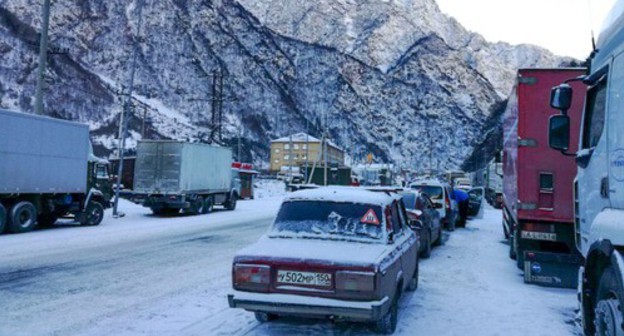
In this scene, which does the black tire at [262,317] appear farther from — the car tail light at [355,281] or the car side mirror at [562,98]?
the car side mirror at [562,98]

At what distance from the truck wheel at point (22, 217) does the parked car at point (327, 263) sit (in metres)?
11.9

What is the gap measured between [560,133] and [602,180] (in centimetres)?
104

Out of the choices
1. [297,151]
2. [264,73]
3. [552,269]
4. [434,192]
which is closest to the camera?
[552,269]

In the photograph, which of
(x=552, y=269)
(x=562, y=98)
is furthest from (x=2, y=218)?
(x=562, y=98)

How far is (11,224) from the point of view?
14.9 m

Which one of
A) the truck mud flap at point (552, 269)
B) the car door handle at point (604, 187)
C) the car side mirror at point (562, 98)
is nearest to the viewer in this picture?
the car door handle at point (604, 187)

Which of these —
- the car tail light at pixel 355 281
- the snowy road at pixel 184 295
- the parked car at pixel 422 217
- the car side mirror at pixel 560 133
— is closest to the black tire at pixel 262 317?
the snowy road at pixel 184 295

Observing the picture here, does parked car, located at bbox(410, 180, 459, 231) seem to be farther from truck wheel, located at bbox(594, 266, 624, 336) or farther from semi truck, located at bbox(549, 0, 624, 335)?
truck wheel, located at bbox(594, 266, 624, 336)

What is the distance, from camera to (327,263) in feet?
16.9

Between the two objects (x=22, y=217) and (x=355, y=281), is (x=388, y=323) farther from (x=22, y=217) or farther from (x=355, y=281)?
(x=22, y=217)

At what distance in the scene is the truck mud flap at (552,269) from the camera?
849cm

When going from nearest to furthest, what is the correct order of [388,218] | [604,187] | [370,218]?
[604,187] < [370,218] < [388,218]

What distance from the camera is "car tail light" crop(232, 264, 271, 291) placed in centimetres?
527

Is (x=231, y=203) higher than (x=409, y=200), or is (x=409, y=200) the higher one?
(x=409, y=200)
